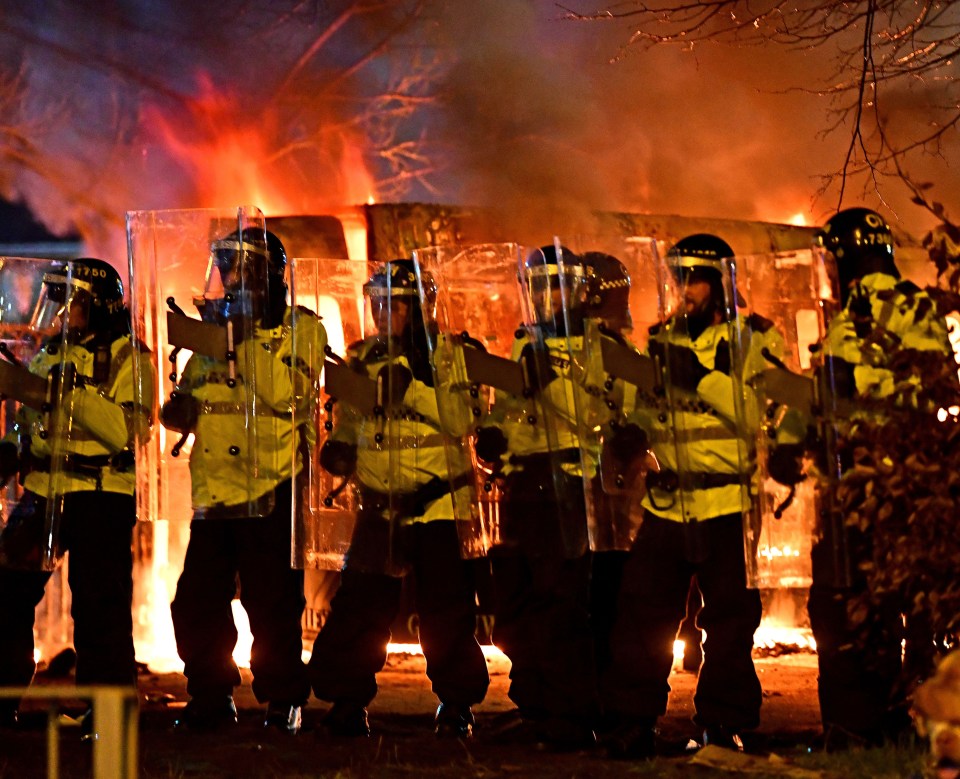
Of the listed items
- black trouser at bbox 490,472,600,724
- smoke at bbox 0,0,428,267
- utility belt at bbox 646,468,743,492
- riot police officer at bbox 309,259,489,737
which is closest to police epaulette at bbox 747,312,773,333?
utility belt at bbox 646,468,743,492

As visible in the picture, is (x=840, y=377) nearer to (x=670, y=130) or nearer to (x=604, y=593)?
(x=604, y=593)

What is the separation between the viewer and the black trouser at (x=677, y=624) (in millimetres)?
5445

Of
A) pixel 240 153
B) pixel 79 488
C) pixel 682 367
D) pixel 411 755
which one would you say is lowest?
pixel 411 755

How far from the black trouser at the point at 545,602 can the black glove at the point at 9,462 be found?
216cm

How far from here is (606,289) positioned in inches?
225

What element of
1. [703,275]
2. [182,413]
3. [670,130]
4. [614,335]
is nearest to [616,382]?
[614,335]

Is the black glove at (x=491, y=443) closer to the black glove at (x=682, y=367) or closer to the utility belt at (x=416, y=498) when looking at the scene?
the utility belt at (x=416, y=498)

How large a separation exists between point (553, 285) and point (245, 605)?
197 centimetres

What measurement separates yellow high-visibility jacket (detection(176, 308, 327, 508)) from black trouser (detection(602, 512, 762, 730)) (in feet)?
5.38

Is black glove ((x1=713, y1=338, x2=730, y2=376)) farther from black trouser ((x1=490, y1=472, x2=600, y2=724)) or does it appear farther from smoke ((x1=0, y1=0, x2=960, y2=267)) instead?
smoke ((x1=0, y1=0, x2=960, y2=267))

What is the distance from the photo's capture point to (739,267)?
5.62 metres

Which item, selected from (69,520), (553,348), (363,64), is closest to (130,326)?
(69,520)

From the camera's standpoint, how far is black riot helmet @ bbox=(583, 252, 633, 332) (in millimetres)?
5719

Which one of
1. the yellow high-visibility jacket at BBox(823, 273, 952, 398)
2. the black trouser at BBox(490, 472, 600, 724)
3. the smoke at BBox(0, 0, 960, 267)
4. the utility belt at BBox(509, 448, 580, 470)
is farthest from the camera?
the smoke at BBox(0, 0, 960, 267)
